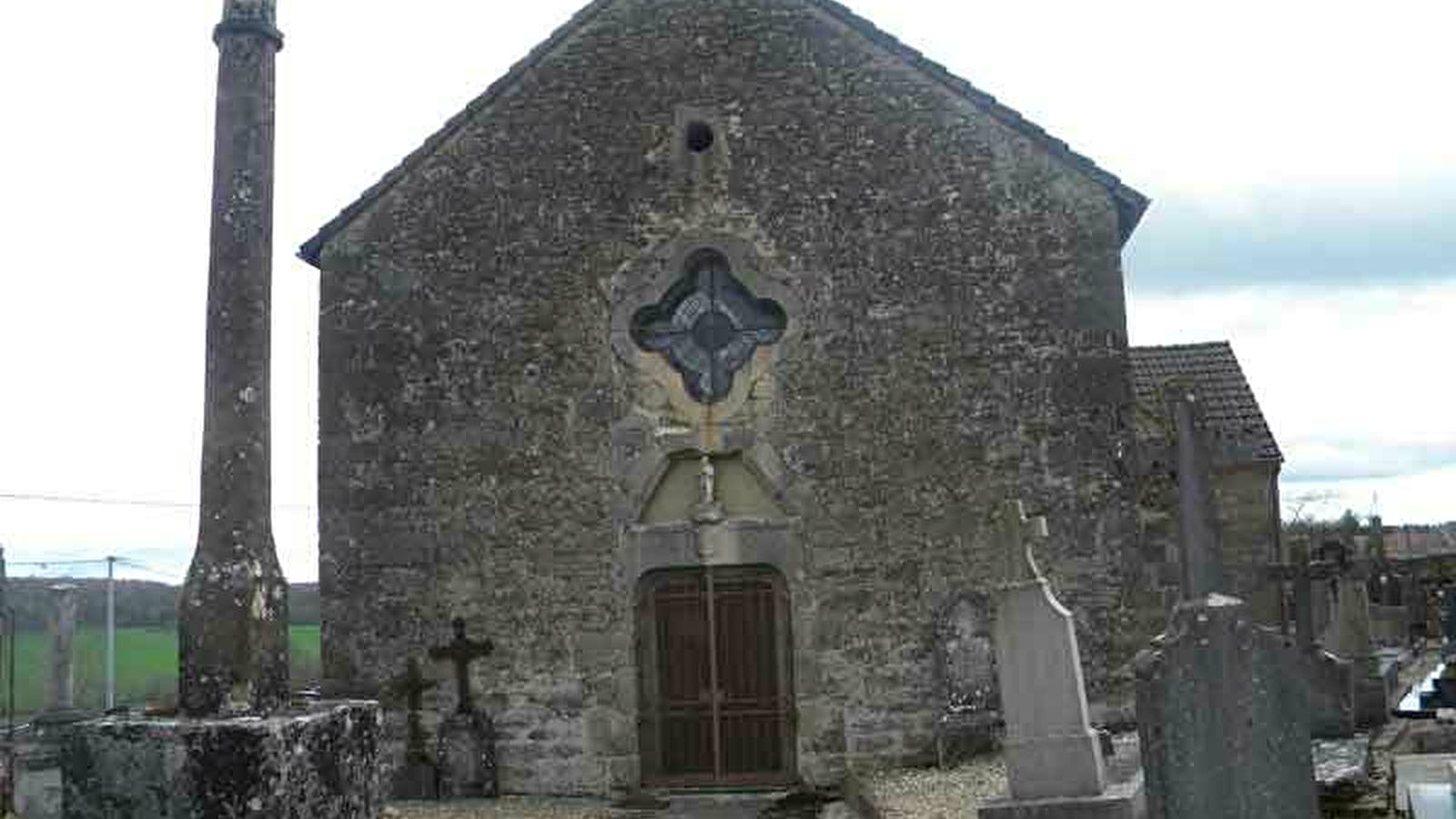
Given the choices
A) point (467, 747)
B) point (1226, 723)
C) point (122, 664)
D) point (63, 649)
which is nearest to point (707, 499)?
point (467, 747)

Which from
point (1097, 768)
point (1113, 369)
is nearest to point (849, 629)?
point (1113, 369)

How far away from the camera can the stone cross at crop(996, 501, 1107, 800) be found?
8164mm

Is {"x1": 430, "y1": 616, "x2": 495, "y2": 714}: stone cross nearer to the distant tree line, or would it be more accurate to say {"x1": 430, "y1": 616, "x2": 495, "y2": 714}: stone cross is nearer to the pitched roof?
the pitched roof

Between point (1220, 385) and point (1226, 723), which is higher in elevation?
point (1220, 385)

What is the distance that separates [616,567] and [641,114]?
14.3 feet

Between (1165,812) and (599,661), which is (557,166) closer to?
(599,661)

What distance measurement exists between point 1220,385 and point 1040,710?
48.5 ft

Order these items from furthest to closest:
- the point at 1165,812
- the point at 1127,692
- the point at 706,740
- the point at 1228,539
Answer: the point at 1228,539, the point at 706,740, the point at 1127,692, the point at 1165,812

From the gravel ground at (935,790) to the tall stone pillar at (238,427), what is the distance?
18.2ft

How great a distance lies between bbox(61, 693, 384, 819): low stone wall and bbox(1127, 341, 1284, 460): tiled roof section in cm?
1749

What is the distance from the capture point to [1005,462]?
12.0 metres

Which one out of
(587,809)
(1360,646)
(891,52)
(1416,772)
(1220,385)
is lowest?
(587,809)

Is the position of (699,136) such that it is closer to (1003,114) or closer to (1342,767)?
(1003,114)

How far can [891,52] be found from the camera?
41.3 feet
